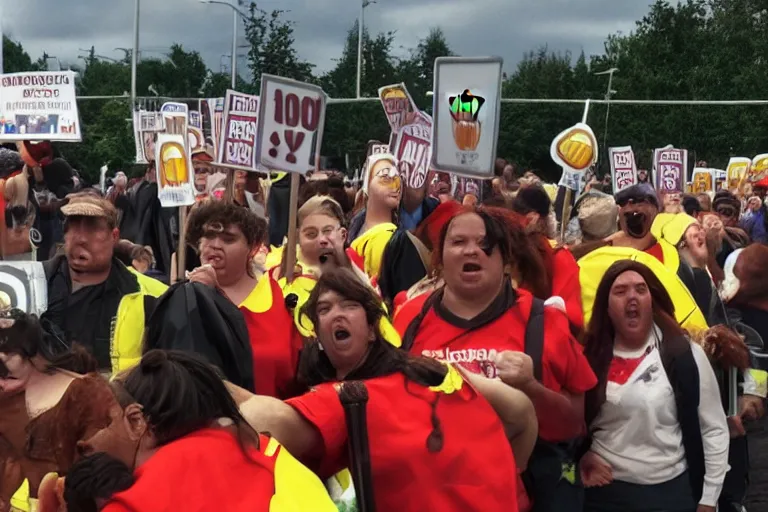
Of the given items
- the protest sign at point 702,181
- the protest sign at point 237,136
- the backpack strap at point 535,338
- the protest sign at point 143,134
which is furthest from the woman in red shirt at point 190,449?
the protest sign at point 702,181

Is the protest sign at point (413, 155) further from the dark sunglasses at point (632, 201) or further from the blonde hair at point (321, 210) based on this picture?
the blonde hair at point (321, 210)

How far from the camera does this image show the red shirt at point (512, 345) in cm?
Answer: 415

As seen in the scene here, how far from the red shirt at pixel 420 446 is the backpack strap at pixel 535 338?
0.86m

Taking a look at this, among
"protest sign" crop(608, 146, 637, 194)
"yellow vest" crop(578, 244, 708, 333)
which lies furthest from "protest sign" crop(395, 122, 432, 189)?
"protest sign" crop(608, 146, 637, 194)

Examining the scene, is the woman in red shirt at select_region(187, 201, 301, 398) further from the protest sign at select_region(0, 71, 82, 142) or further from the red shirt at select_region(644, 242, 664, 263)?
the protest sign at select_region(0, 71, 82, 142)

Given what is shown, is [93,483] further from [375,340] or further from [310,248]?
[310,248]

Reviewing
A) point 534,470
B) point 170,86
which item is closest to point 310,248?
point 534,470

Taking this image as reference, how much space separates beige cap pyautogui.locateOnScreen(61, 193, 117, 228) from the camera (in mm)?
4777

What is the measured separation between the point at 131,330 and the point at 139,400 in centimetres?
175

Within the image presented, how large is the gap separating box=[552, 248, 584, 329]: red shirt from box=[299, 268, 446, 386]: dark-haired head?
148cm

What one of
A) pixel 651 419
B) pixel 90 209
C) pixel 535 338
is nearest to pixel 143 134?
pixel 90 209

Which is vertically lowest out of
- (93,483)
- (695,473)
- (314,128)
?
(695,473)

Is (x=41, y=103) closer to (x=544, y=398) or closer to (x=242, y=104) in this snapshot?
(x=242, y=104)

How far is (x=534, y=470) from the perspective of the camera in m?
4.26
